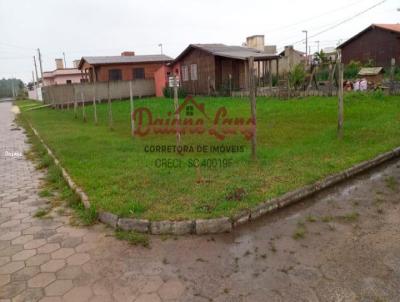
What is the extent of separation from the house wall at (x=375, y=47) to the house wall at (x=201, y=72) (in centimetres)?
1533

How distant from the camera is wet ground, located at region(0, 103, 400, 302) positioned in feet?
9.20

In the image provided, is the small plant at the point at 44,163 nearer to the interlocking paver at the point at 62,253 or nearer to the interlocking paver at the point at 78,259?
the interlocking paver at the point at 62,253

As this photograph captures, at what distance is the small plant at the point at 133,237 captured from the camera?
3.65 metres

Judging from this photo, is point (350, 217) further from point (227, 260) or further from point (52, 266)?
point (52, 266)

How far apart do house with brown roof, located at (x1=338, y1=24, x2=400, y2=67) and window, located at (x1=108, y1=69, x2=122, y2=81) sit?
2157cm

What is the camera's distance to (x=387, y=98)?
13297mm

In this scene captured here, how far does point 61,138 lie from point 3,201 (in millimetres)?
4984

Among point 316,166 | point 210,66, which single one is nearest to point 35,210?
point 316,166

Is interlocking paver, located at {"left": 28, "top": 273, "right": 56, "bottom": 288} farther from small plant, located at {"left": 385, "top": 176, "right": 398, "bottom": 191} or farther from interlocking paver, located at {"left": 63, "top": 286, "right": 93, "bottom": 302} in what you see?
small plant, located at {"left": 385, "top": 176, "right": 398, "bottom": 191}

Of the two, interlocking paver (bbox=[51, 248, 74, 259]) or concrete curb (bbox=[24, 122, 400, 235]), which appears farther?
concrete curb (bbox=[24, 122, 400, 235])

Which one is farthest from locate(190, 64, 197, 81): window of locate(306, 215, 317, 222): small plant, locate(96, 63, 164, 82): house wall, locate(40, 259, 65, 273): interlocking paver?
locate(40, 259, 65, 273): interlocking paver

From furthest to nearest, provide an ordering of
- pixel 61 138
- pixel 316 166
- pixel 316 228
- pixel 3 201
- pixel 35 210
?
pixel 61 138 → pixel 316 166 → pixel 3 201 → pixel 35 210 → pixel 316 228

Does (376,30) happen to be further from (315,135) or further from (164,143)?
A: (164,143)

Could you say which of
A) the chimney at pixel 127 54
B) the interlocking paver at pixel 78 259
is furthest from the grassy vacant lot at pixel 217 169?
the chimney at pixel 127 54
